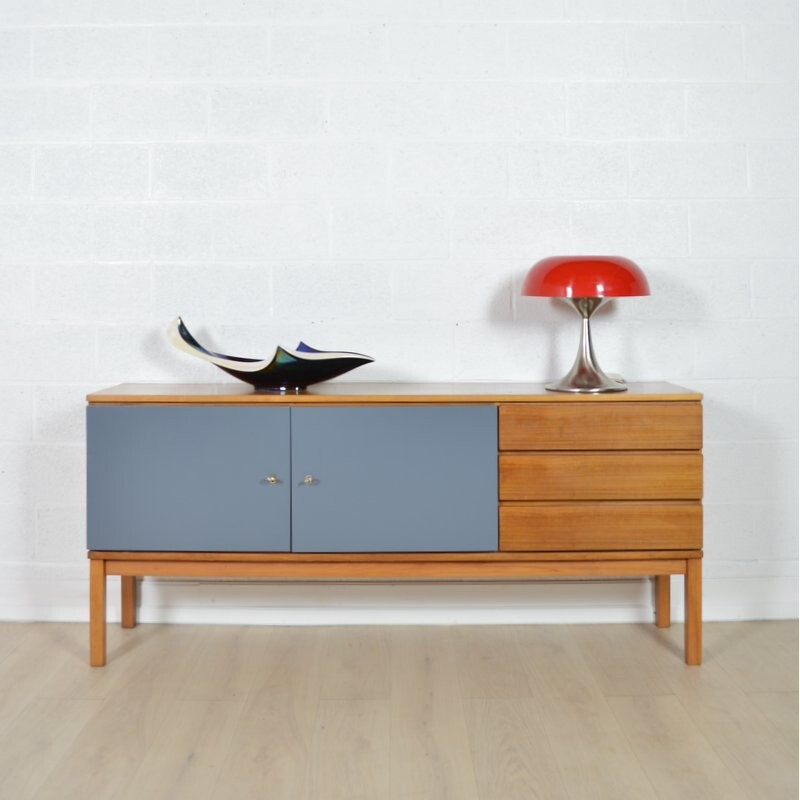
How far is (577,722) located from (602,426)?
0.80 metres

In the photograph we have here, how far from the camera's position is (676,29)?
3182 millimetres

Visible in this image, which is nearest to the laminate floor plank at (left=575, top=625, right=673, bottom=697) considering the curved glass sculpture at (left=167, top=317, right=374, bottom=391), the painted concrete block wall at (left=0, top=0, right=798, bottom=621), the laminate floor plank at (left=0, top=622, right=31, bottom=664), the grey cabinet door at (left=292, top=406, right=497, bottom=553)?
the painted concrete block wall at (left=0, top=0, right=798, bottom=621)

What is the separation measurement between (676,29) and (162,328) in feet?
6.19

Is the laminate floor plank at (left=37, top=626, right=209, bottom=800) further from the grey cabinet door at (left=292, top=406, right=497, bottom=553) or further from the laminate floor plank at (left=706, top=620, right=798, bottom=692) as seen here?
the laminate floor plank at (left=706, top=620, right=798, bottom=692)

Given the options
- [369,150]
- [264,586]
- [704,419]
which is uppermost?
[369,150]

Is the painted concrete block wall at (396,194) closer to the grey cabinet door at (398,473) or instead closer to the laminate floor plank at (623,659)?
the laminate floor plank at (623,659)

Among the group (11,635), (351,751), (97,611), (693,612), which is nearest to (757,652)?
(693,612)

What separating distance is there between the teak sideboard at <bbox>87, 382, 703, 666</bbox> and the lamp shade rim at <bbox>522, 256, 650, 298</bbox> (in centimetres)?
29

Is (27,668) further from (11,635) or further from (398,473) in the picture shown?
(398,473)

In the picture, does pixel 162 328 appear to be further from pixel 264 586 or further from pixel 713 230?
pixel 713 230

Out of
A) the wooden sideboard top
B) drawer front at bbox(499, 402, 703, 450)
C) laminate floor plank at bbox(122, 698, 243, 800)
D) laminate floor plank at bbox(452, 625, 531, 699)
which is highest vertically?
the wooden sideboard top

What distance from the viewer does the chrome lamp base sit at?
2.91 meters

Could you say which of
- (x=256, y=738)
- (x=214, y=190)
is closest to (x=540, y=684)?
(x=256, y=738)

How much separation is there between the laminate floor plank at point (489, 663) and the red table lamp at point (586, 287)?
31.4 inches
